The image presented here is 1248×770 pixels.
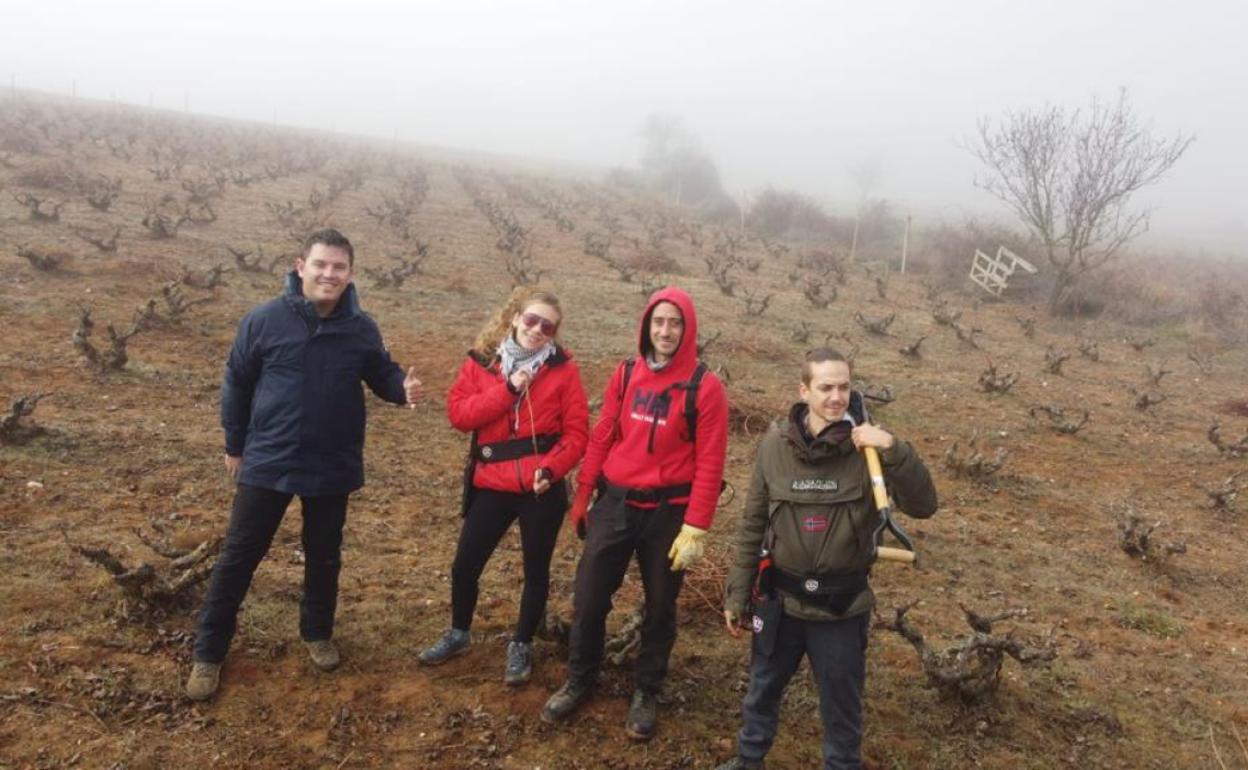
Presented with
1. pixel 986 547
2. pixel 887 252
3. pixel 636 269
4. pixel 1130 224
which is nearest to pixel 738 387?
pixel 986 547

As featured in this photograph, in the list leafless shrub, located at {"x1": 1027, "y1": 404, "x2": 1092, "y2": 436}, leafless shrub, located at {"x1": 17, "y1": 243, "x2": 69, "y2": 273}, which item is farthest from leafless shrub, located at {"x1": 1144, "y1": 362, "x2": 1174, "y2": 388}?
leafless shrub, located at {"x1": 17, "y1": 243, "x2": 69, "y2": 273}

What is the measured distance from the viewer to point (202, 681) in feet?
9.73

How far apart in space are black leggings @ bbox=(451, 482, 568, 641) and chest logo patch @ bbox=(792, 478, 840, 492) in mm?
984

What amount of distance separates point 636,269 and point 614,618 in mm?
13791

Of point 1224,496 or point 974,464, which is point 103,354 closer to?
point 974,464

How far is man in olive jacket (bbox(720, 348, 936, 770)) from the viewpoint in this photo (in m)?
2.47

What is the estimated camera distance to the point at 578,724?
10.1 ft

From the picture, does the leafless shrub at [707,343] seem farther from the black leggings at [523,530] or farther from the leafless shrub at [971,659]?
the black leggings at [523,530]

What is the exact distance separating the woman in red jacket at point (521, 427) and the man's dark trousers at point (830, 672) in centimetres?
95

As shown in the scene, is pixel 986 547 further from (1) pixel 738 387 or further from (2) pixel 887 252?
(2) pixel 887 252

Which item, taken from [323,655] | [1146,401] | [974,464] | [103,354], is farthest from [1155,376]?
[103,354]

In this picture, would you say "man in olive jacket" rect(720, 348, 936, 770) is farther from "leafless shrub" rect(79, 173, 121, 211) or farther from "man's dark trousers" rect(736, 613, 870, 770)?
"leafless shrub" rect(79, 173, 121, 211)

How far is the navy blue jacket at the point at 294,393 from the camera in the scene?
2795 millimetres

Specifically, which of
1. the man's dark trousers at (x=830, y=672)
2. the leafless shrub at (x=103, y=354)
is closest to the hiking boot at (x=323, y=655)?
the man's dark trousers at (x=830, y=672)
